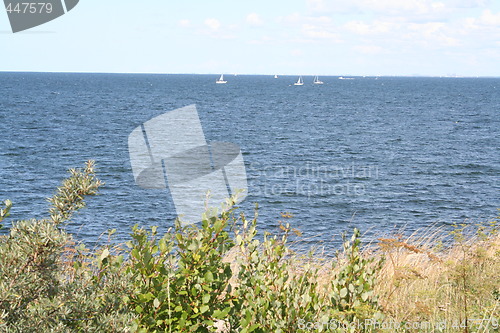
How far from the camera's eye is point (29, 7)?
27.0ft

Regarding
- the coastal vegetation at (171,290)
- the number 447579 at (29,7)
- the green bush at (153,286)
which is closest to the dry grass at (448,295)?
the coastal vegetation at (171,290)

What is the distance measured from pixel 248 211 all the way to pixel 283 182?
9.86 m

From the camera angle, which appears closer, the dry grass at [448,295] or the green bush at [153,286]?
the green bush at [153,286]

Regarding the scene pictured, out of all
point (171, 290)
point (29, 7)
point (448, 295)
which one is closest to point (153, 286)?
point (171, 290)

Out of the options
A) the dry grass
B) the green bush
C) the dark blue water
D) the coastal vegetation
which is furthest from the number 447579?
the dark blue water

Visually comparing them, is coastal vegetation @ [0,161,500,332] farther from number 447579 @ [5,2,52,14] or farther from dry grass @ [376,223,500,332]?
number 447579 @ [5,2,52,14]

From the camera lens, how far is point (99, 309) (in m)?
3.03

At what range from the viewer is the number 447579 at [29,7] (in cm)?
786

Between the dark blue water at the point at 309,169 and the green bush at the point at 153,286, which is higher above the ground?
the green bush at the point at 153,286

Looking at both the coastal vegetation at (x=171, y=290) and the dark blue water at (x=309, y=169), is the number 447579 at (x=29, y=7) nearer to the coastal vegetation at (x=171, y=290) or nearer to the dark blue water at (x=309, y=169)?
the coastal vegetation at (x=171, y=290)

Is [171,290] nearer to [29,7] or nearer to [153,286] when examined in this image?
[153,286]

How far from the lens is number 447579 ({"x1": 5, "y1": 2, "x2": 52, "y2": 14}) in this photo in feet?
25.8

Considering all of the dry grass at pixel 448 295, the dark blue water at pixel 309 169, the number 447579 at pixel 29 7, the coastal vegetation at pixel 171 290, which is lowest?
the dark blue water at pixel 309 169

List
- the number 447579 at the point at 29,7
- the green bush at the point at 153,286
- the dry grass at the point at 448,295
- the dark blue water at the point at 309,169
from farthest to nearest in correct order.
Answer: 1. the dark blue water at the point at 309,169
2. the number 447579 at the point at 29,7
3. the dry grass at the point at 448,295
4. the green bush at the point at 153,286
